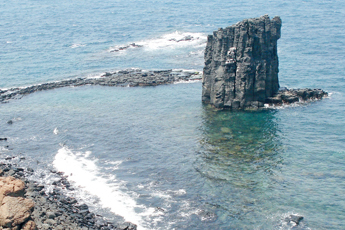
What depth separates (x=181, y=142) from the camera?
7038cm

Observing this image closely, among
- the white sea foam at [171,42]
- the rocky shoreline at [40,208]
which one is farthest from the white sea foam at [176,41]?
the rocky shoreline at [40,208]

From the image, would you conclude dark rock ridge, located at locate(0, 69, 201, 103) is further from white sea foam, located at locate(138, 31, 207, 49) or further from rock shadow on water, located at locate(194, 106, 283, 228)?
white sea foam, located at locate(138, 31, 207, 49)

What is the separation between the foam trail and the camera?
50.8 metres

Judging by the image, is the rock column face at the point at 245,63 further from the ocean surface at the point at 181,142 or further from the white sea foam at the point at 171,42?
the white sea foam at the point at 171,42

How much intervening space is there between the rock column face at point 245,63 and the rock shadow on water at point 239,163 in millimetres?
3867

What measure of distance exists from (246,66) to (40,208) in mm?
50806

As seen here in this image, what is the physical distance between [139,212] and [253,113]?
130 ft

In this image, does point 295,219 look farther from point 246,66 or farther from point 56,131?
point 56,131

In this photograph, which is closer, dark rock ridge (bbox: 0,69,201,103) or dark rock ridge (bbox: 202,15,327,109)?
dark rock ridge (bbox: 202,15,327,109)

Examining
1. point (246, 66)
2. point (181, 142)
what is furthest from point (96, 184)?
point (246, 66)

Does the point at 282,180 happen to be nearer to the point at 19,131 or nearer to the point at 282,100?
the point at 282,100

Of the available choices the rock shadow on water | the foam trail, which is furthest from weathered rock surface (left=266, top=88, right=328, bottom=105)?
the foam trail

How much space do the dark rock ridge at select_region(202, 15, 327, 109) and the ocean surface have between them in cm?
373

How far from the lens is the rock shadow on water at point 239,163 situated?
165 feet
